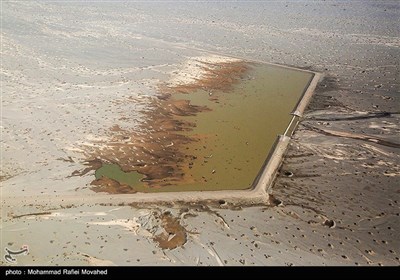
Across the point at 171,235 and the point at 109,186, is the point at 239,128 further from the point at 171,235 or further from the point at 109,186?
the point at 171,235

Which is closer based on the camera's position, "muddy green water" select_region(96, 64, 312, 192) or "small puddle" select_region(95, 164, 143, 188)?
"small puddle" select_region(95, 164, 143, 188)

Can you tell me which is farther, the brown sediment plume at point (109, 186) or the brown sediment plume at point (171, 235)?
the brown sediment plume at point (109, 186)

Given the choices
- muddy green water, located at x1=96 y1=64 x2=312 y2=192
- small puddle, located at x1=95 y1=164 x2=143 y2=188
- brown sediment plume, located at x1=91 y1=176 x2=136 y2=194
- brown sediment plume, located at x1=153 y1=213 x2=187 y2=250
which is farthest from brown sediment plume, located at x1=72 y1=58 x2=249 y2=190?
brown sediment plume, located at x1=153 y1=213 x2=187 y2=250

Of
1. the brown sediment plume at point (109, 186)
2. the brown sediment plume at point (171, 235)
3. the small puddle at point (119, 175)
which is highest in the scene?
the brown sediment plume at point (171, 235)

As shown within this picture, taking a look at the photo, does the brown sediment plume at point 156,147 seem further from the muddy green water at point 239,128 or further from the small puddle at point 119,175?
the muddy green water at point 239,128

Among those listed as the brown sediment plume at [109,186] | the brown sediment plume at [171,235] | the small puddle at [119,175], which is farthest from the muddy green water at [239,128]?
the brown sediment plume at [171,235]

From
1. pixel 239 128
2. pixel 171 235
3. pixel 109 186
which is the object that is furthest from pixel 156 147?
pixel 171 235

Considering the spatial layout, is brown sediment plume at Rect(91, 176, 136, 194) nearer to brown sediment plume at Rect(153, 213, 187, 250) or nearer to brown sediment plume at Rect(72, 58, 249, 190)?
brown sediment plume at Rect(72, 58, 249, 190)
